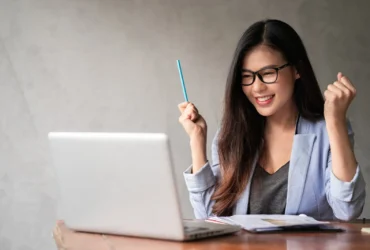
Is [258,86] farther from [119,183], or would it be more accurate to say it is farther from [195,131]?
[119,183]

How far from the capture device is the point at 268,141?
64.4 inches

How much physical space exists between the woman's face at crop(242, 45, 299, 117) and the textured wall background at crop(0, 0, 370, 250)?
756 mm

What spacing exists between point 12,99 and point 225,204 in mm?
1040

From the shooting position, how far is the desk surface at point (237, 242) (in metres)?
0.97

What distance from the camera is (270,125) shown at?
65.2 inches

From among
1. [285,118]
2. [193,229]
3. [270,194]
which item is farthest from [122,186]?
[285,118]

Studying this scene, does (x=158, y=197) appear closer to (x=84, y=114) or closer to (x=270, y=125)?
(x=270, y=125)

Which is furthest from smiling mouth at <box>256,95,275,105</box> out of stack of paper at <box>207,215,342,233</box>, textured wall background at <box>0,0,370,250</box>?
textured wall background at <box>0,0,370,250</box>

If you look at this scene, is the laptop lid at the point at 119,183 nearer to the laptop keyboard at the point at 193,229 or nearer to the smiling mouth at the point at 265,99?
the laptop keyboard at the point at 193,229

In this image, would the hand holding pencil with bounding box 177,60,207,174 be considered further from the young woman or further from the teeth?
the teeth

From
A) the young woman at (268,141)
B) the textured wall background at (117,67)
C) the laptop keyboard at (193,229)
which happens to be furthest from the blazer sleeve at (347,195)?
the textured wall background at (117,67)

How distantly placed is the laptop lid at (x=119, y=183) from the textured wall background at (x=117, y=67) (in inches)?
43.3

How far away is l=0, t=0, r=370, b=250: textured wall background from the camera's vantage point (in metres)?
2.16

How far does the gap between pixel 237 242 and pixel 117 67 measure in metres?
1.35
